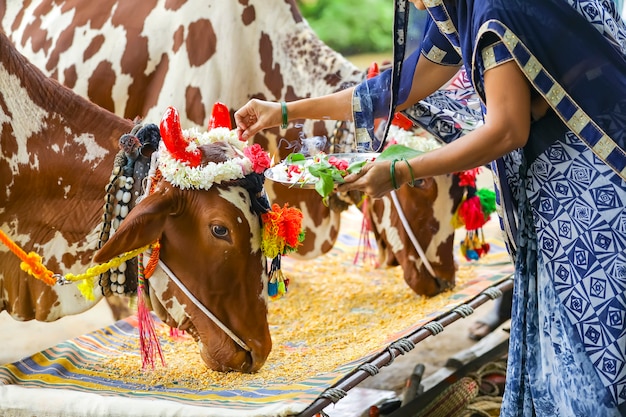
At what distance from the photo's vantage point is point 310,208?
4598mm

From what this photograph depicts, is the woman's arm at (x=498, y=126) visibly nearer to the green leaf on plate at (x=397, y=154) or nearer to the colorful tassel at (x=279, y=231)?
the green leaf on plate at (x=397, y=154)

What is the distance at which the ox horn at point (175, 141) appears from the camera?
2.89 m

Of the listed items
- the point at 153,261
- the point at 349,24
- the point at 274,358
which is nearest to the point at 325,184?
the point at 153,261

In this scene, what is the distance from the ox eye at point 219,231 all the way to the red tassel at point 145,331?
0.29m

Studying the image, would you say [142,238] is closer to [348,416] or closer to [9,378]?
[9,378]

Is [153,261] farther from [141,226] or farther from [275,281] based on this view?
[275,281]

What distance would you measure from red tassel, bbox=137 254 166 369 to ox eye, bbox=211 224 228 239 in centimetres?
29

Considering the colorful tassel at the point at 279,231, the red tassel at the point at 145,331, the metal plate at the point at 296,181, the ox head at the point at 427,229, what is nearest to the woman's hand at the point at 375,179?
the metal plate at the point at 296,181

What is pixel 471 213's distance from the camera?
14.7 feet

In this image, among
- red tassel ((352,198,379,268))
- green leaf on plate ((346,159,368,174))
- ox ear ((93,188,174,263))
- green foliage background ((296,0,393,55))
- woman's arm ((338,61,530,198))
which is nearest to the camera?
woman's arm ((338,61,530,198))

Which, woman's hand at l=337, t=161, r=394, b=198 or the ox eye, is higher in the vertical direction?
woman's hand at l=337, t=161, r=394, b=198

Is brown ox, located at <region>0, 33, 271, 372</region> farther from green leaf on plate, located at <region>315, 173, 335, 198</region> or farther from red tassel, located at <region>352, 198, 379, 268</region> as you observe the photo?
red tassel, located at <region>352, 198, 379, 268</region>

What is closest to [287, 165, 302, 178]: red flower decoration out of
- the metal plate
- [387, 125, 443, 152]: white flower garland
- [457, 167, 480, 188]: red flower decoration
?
the metal plate

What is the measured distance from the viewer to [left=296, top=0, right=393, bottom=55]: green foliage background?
48.1 ft
